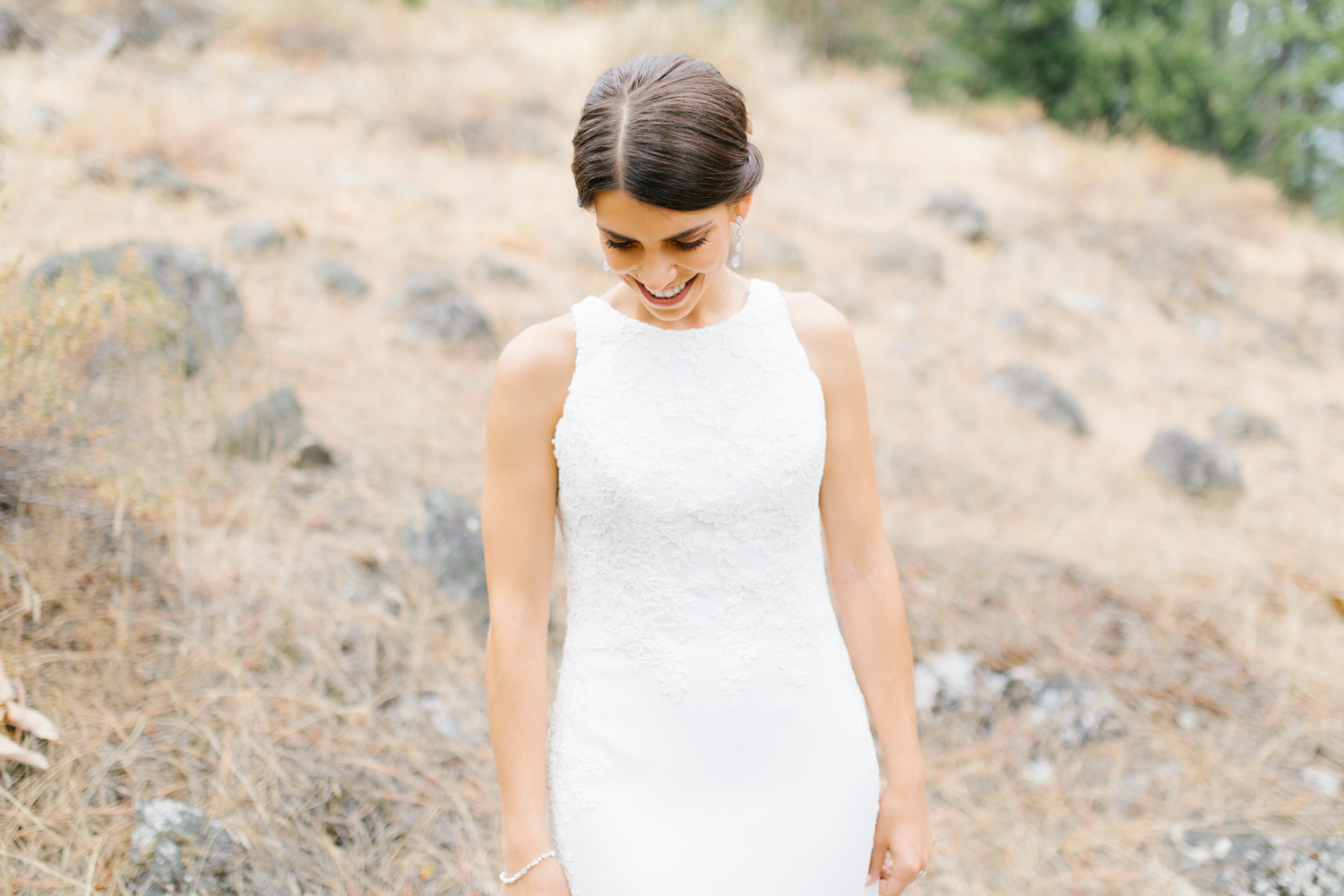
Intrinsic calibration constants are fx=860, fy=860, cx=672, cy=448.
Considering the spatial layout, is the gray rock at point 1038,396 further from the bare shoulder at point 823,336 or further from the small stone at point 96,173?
the small stone at point 96,173

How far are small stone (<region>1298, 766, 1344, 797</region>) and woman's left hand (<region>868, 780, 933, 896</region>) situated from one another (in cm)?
210

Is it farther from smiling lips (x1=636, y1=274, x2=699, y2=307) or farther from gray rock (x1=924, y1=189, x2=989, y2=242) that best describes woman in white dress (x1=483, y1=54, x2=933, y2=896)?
gray rock (x1=924, y1=189, x2=989, y2=242)

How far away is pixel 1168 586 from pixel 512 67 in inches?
367

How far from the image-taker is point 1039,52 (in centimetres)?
1584

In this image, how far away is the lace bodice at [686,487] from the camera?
4.30 feet

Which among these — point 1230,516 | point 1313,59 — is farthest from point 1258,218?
point 1230,516

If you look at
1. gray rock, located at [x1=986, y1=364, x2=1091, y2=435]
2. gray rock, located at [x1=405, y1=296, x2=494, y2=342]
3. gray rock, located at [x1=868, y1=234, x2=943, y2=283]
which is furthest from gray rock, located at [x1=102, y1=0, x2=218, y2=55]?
gray rock, located at [x1=986, y1=364, x2=1091, y2=435]

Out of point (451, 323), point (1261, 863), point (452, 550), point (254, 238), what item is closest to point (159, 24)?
point (254, 238)

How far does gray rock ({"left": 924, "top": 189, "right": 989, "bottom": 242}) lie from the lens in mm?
9125

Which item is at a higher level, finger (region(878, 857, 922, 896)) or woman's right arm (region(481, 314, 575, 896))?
woman's right arm (region(481, 314, 575, 896))

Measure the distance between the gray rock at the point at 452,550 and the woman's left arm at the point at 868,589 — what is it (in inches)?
68.5

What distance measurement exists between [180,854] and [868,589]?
1537mm

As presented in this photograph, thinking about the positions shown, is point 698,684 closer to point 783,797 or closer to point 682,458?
point 783,797

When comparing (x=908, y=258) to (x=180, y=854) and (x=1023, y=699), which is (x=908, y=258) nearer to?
(x=1023, y=699)
